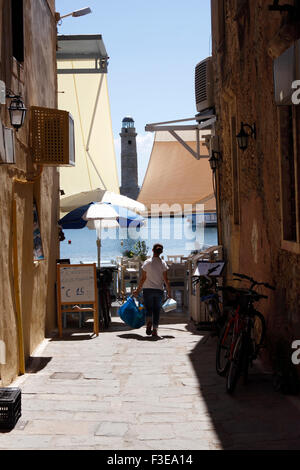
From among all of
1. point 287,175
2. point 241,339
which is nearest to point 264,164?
point 287,175

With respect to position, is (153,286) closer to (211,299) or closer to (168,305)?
(211,299)

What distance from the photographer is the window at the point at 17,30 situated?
8.19 m

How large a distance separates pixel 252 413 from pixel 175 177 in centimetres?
1421

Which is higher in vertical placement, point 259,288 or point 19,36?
point 19,36

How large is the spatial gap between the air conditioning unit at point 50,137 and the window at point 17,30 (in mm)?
926

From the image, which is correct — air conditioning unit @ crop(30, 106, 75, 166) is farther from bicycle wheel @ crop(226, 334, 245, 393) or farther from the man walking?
bicycle wheel @ crop(226, 334, 245, 393)

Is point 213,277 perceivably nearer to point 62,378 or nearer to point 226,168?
point 226,168

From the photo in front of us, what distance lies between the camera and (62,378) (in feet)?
23.9

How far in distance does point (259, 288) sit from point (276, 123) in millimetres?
2207

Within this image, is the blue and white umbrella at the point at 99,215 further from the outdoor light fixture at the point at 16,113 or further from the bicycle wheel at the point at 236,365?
the bicycle wheel at the point at 236,365

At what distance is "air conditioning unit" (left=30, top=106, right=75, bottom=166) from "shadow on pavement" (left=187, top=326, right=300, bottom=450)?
358 cm

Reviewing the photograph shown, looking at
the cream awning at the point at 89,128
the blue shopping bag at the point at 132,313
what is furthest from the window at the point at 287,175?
the cream awning at the point at 89,128
